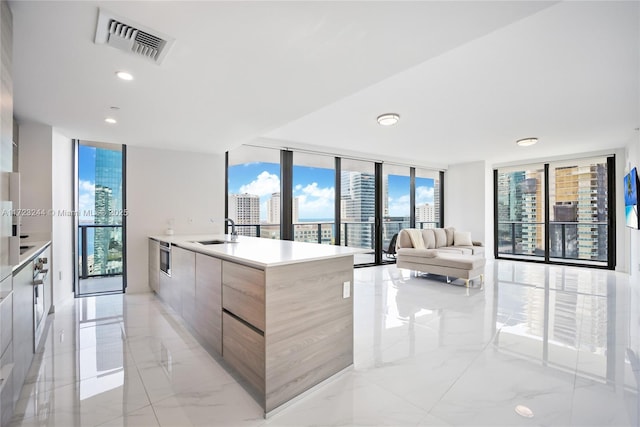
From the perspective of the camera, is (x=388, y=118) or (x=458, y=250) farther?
(x=458, y=250)

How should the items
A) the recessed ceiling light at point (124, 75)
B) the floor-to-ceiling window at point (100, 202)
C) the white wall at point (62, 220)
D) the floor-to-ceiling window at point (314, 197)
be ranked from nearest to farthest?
1. the recessed ceiling light at point (124, 75)
2. the white wall at point (62, 220)
3. the floor-to-ceiling window at point (100, 202)
4. the floor-to-ceiling window at point (314, 197)

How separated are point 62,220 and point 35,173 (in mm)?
666

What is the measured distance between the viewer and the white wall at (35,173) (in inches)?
135

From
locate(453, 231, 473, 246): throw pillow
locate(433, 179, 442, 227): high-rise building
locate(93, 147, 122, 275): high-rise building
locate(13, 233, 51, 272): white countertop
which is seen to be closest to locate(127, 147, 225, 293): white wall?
locate(93, 147, 122, 275): high-rise building

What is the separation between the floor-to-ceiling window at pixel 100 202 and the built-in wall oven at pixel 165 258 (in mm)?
1061

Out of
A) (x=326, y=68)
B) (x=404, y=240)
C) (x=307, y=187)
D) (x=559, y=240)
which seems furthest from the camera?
(x=559, y=240)

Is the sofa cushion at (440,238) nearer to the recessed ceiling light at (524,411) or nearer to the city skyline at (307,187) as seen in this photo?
A: the city skyline at (307,187)

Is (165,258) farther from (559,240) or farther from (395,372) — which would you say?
(559,240)

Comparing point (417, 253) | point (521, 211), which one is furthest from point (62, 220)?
point (521, 211)

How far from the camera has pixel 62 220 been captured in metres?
3.86

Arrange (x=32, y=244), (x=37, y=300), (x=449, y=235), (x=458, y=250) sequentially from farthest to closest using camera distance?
(x=449, y=235)
(x=458, y=250)
(x=32, y=244)
(x=37, y=300)

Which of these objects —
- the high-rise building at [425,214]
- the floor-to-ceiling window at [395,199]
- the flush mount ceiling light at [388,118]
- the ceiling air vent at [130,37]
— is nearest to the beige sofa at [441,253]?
the floor-to-ceiling window at [395,199]

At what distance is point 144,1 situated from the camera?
1454mm

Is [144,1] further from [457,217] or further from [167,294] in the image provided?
[457,217]
